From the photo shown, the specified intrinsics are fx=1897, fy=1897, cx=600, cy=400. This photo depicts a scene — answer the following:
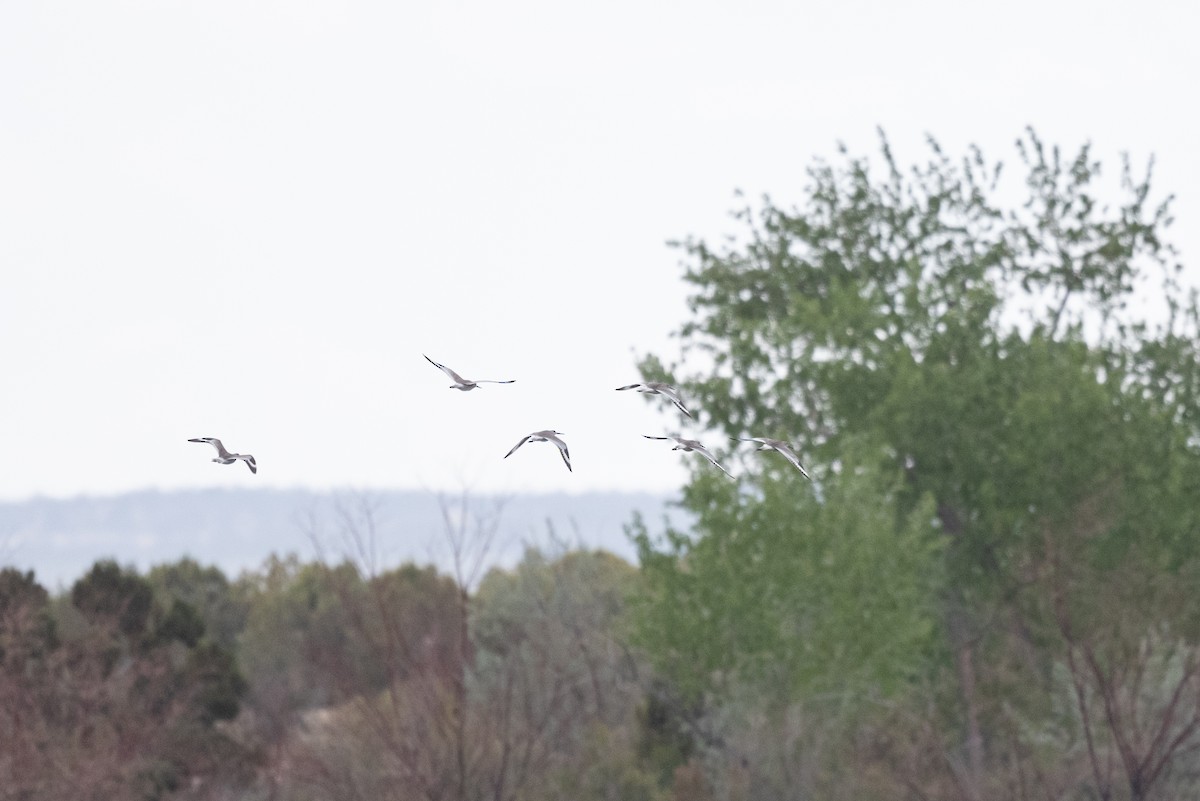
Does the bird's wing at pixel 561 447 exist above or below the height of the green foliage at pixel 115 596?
above

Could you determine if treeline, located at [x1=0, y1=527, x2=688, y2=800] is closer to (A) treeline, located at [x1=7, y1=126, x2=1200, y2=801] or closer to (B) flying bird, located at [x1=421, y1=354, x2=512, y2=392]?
(A) treeline, located at [x1=7, y1=126, x2=1200, y2=801]

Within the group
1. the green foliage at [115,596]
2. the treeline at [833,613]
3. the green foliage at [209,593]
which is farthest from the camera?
the green foliage at [209,593]

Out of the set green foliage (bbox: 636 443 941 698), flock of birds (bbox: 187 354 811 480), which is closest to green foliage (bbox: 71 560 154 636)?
green foliage (bbox: 636 443 941 698)

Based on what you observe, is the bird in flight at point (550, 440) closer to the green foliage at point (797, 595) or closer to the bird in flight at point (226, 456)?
the bird in flight at point (226, 456)

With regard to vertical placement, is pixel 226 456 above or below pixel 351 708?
above

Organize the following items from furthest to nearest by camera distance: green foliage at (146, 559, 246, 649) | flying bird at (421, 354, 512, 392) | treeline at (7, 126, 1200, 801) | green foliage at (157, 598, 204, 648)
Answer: green foliage at (146, 559, 246, 649)
green foliage at (157, 598, 204, 648)
treeline at (7, 126, 1200, 801)
flying bird at (421, 354, 512, 392)

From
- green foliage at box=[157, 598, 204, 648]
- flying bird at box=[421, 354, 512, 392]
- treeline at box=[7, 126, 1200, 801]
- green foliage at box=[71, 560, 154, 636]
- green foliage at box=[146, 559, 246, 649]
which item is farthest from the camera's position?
green foliage at box=[146, 559, 246, 649]

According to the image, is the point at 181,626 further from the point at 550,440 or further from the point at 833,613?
the point at 550,440

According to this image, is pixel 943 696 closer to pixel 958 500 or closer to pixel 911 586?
pixel 911 586

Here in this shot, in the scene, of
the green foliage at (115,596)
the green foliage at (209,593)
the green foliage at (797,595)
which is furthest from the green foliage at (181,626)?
the green foliage at (209,593)

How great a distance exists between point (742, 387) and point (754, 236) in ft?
19.7

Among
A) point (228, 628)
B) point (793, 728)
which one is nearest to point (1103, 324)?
point (793, 728)

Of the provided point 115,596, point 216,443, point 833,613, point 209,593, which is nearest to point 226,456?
point 216,443

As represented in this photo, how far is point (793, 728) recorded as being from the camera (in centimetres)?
3247
